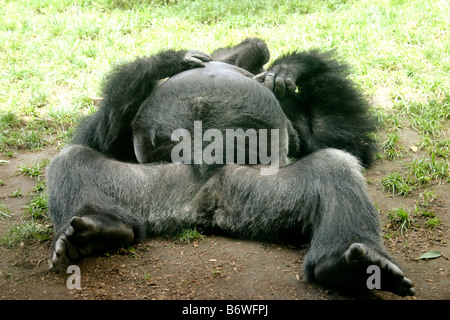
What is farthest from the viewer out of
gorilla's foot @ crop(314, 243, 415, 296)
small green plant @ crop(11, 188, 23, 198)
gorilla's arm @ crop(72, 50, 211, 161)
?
small green plant @ crop(11, 188, 23, 198)

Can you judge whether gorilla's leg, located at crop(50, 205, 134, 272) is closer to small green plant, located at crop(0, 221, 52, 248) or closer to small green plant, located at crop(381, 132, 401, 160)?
small green plant, located at crop(0, 221, 52, 248)

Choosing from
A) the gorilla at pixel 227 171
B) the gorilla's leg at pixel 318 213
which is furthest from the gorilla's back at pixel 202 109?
the gorilla's leg at pixel 318 213

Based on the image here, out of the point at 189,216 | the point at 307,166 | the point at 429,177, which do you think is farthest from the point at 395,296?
→ the point at 429,177

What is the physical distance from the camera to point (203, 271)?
3.38 m

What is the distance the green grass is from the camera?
5.77m

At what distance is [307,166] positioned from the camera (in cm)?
373

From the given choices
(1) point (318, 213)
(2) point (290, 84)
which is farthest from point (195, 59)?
(1) point (318, 213)

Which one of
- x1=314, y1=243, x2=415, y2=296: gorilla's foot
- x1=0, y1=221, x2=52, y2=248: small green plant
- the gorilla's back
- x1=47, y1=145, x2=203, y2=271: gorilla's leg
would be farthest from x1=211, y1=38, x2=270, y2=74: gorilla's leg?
x1=314, y1=243, x2=415, y2=296: gorilla's foot

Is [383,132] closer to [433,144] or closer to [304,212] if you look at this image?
[433,144]

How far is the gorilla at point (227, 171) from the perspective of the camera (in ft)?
10.9

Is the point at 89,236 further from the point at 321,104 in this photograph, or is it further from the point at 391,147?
the point at 391,147

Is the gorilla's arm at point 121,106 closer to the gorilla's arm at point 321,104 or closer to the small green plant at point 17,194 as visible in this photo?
the small green plant at point 17,194

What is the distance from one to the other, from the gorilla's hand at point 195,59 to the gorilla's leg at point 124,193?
3.37 feet

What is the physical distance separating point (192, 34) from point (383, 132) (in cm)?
362
